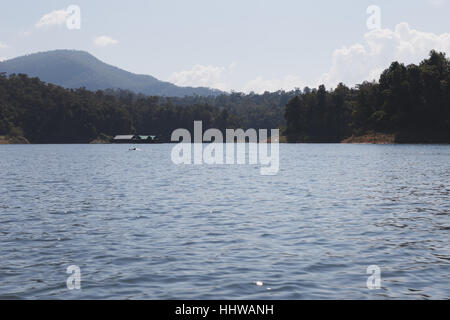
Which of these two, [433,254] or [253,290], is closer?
[253,290]

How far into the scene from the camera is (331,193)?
146 ft

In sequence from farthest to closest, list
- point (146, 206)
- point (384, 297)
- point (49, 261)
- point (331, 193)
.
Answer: point (331, 193)
point (146, 206)
point (49, 261)
point (384, 297)

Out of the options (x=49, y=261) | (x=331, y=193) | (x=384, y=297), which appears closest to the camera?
(x=384, y=297)

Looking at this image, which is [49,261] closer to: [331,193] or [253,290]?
[253,290]

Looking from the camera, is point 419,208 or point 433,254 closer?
point 433,254

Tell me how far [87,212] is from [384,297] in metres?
23.2

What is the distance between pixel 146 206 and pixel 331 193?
657 inches

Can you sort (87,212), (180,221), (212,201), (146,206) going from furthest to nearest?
1. (212,201)
2. (146,206)
3. (87,212)
4. (180,221)

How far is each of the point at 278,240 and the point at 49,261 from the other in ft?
33.3
